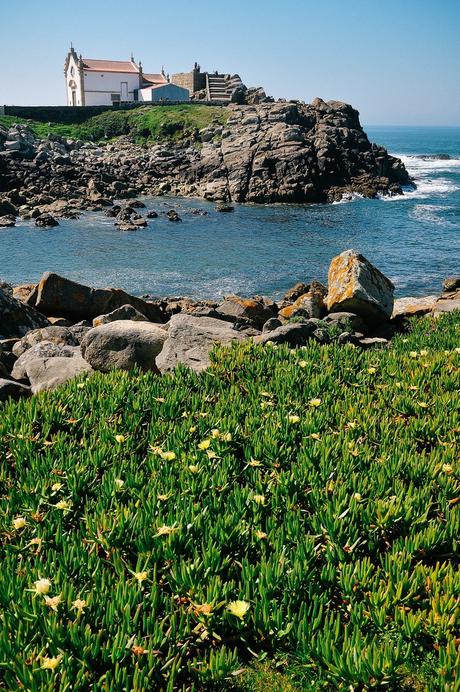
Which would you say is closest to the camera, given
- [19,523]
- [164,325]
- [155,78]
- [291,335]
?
[19,523]

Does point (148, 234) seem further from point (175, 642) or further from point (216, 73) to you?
point (216, 73)

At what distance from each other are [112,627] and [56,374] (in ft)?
19.7

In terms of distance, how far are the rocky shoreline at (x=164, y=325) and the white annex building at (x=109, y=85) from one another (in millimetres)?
89891

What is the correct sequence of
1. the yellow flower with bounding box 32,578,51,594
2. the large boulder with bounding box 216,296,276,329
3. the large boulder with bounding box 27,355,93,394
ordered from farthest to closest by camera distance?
the large boulder with bounding box 216,296,276,329, the large boulder with bounding box 27,355,93,394, the yellow flower with bounding box 32,578,51,594

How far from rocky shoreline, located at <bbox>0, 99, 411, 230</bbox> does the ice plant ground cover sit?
39514 mm

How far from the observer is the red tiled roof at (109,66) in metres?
101

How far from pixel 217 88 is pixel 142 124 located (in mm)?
26685

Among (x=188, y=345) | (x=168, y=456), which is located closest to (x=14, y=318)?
(x=188, y=345)

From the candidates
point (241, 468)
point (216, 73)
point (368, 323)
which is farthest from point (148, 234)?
point (216, 73)

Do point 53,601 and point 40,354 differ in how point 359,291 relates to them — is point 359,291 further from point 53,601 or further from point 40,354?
point 53,601

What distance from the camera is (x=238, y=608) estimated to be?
3242 millimetres

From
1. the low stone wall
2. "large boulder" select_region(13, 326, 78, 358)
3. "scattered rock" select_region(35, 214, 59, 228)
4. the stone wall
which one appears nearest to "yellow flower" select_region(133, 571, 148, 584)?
"large boulder" select_region(13, 326, 78, 358)

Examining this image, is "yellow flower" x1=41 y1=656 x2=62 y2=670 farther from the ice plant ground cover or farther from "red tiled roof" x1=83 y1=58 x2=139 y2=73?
"red tiled roof" x1=83 y1=58 x2=139 y2=73

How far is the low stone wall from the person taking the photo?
8725cm
